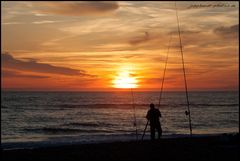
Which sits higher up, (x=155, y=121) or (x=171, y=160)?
(x=155, y=121)

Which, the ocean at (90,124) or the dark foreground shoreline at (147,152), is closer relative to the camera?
the dark foreground shoreline at (147,152)

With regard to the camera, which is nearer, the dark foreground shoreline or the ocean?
the dark foreground shoreline

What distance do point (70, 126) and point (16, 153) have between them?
101 ft

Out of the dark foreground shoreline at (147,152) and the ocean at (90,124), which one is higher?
the ocean at (90,124)

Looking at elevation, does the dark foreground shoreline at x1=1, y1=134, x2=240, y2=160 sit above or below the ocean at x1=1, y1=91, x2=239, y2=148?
below

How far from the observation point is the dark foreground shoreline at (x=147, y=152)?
1250 centimetres

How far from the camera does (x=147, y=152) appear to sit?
13.5m

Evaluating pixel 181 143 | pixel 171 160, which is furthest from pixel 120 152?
pixel 181 143

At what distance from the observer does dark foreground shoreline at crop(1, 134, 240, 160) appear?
12.5 metres

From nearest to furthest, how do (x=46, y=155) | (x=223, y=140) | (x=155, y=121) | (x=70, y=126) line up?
1. (x=46, y=155)
2. (x=223, y=140)
3. (x=155, y=121)
4. (x=70, y=126)

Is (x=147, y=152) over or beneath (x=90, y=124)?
beneath

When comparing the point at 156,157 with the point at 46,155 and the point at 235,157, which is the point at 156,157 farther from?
the point at 46,155

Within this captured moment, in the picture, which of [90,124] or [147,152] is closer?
[147,152]

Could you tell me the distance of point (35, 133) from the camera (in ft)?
120
